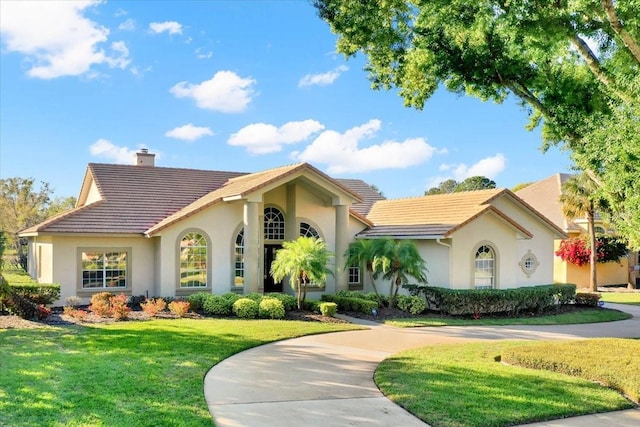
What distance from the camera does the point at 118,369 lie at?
1016 cm

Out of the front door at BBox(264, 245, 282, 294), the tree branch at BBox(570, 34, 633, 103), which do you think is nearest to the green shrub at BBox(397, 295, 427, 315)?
the front door at BBox(264, 245, 282, 294)

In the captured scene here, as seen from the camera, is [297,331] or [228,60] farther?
[228,60]

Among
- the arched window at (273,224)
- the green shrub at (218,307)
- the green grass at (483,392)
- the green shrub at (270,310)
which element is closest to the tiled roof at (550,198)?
the arched window at (273,224)

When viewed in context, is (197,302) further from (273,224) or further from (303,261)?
(273,224)

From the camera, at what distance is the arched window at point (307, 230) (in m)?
23.8

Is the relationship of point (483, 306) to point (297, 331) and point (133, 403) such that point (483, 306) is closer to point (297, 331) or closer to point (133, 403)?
point (297, 331)

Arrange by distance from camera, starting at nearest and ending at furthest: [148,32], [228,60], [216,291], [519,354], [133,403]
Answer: [133,403] < [519,354] < [148,32] < [228,60] < [216,291]

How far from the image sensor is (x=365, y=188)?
1325 inches

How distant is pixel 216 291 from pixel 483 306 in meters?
10.5

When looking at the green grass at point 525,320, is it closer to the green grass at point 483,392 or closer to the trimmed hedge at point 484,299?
the trimmed hedge at point 484,299

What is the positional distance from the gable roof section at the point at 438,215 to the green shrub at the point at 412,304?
2562 mm

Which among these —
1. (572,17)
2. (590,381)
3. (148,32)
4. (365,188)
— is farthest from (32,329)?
(365,188)

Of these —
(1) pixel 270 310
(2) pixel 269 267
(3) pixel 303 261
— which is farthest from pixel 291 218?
(1) pixel 270 310

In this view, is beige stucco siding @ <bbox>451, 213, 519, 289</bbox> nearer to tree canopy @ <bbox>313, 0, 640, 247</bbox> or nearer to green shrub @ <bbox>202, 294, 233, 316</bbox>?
tree canopy @ <bbox>313, 0, 640, 247</bbox>
